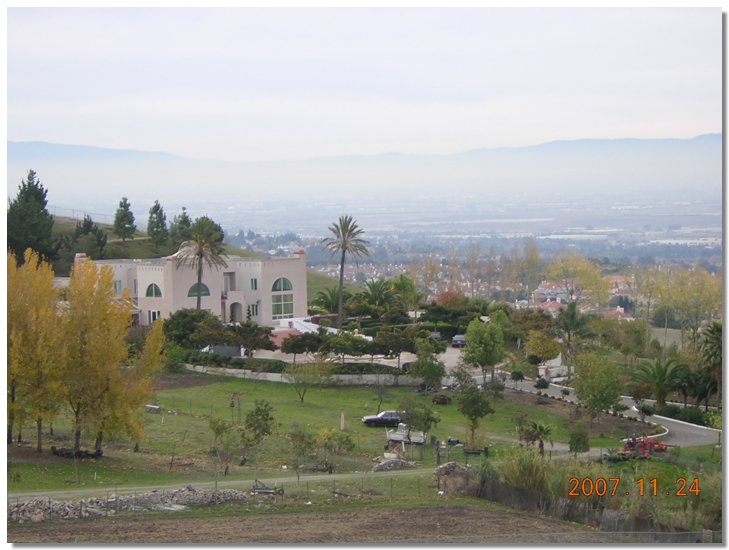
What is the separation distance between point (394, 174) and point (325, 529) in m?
119

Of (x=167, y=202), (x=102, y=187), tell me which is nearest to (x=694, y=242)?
(x=102, y=187)

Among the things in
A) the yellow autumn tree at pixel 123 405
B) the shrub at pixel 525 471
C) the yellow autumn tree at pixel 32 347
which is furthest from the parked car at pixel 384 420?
the yellow autumn tree at pixel 32 347

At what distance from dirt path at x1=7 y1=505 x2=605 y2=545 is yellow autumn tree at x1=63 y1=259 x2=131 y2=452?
451cm

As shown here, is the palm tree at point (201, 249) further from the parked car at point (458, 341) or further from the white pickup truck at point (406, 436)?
the white pickup truck at point (406, 436)

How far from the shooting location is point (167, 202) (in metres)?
174

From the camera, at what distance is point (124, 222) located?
58.4 meters

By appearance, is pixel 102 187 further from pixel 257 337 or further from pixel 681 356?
pixel 681 356

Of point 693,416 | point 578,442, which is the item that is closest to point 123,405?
point 578,442

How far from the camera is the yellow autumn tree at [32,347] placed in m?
20.2

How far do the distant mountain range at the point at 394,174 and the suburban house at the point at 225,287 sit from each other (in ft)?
22.4

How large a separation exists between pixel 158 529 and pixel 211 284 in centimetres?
2711

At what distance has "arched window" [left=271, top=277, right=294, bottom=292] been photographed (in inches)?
1761
